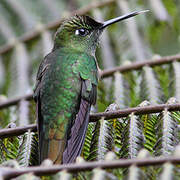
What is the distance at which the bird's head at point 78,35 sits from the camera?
438 cm

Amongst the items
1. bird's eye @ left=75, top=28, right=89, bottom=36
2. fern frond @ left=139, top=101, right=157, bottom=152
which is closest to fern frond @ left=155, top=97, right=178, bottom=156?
fern frond @ left=139, top=101, right=157, bottom=152

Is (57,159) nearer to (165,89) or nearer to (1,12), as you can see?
(165,89)

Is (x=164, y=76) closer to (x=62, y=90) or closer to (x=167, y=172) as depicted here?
(x=62, y=90)

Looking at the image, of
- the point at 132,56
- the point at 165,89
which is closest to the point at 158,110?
the point at 165,89

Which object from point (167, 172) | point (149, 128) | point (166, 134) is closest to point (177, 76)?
point (149, 128)

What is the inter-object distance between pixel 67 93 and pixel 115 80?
821 mm

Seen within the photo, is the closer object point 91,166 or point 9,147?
point 91,166

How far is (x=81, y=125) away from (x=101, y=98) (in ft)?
3.78

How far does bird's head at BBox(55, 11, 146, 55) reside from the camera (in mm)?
4375

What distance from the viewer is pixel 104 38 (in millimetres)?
5949

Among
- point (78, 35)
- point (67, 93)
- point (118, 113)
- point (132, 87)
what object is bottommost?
point (118, 113)

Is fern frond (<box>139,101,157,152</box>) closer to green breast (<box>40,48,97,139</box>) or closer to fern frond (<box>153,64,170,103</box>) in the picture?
green breast (<box>40,48,97,139</box>)

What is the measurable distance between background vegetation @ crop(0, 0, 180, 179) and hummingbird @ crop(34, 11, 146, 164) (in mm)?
120

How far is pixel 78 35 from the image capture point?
4.42 meters
